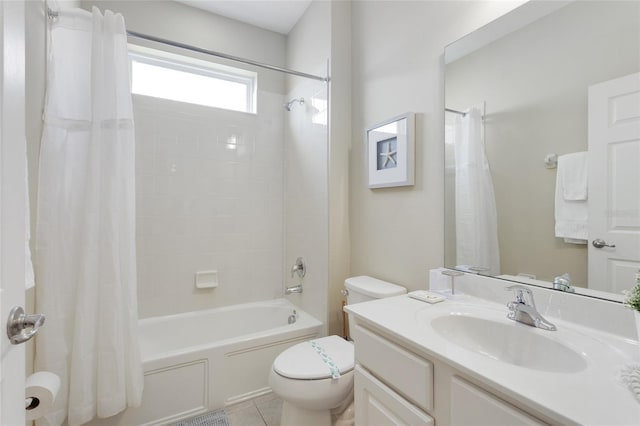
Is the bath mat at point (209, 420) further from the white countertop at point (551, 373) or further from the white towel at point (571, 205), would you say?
the white towel at point (571, 205)

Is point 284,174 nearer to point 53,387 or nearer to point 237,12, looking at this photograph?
point 237,12

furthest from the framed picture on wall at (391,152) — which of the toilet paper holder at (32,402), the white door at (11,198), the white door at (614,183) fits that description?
the toilet paper holder at (32,402)

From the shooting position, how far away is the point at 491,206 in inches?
49.2

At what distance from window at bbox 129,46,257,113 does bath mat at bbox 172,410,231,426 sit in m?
2.23

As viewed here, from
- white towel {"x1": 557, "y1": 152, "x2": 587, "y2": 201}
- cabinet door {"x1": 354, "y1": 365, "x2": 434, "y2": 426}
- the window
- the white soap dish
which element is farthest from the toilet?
the window

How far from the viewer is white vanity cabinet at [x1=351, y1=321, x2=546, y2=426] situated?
0.70 m

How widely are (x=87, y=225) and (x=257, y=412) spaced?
141cm

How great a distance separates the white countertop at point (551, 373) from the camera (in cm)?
56

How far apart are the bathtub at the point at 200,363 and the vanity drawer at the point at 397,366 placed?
0.97 metres

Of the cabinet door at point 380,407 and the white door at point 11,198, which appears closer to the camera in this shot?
the white door at point 11,198

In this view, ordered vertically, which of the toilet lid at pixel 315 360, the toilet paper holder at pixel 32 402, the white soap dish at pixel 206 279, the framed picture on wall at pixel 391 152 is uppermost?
the framed picture on wall at pixel 391 152

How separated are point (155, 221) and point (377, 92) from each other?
1867 millimetres

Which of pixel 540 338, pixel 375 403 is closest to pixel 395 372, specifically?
pixel 375 403

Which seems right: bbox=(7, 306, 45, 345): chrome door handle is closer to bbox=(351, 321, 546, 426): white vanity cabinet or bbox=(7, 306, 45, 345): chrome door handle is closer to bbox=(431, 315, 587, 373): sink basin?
bbox=(351, 321, 546, 426): white vanity cabinet
